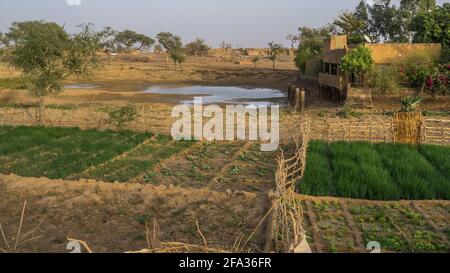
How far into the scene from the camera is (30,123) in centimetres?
1803

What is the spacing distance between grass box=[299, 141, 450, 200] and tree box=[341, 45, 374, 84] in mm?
10787

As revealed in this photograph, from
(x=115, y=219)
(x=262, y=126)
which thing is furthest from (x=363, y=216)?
(x=262, y=126)

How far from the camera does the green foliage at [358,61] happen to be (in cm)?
2181

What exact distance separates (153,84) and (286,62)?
25.5 m

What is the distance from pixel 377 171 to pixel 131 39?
73.1m

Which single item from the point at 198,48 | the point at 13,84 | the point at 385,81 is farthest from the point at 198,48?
the point at 385,81

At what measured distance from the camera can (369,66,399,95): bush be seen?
69.5 ft

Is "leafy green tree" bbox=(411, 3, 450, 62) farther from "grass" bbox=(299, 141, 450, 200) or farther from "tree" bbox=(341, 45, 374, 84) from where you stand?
"grass" bbox=(299, 141, 450, 200)

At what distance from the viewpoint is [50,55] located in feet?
53.6

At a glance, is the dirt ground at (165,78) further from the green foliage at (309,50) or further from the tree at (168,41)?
the tree at (168,41)

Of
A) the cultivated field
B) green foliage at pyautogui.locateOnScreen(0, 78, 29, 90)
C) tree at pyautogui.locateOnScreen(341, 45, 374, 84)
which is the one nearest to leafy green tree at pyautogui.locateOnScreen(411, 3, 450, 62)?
tree at pyautogui.locateOnScreen(341, 45, 374, 84)

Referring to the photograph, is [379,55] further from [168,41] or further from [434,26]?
[168,41]

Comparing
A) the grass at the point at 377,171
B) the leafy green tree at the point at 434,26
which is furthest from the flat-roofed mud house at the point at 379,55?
the grass at the point at 377,171
